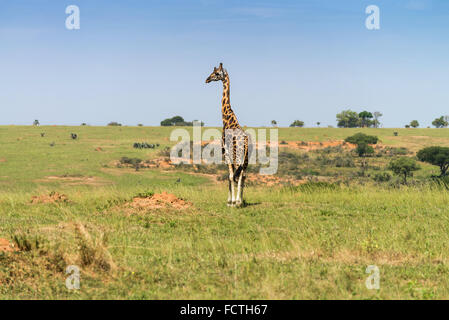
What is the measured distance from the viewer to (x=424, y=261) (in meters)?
9.53

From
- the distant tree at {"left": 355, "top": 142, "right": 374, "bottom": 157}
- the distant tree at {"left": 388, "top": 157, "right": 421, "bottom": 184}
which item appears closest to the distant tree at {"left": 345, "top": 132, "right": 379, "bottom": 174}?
the distant tree at {"left": 355, "top": 142, "right": 374, "bottom": 157}

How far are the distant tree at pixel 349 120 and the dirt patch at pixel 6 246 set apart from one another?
110 m

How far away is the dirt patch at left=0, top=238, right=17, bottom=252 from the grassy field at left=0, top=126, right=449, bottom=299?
0.16 m

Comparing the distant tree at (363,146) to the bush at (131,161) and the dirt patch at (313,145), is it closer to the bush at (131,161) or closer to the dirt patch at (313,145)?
the dirt patch at (313,145)

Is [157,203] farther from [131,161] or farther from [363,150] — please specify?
[363,150]

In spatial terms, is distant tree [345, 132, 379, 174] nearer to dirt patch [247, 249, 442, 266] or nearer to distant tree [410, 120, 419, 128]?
dirt patch [247, 249, 442, 266]

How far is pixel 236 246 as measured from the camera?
424 inches

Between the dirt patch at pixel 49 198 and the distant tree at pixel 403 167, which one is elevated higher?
the dirt patch at pixel 49 198

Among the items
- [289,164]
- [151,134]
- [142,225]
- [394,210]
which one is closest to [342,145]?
[289,164]

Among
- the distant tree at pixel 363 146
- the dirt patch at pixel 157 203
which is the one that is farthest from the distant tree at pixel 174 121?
the dirt patch at pixel 157 203

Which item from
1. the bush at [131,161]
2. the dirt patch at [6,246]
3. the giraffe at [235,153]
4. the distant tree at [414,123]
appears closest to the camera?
the dirt patch at [6,246]

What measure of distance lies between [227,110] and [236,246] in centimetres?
754

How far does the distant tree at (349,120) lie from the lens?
115062 millimetres

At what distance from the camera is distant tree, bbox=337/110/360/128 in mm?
115062
